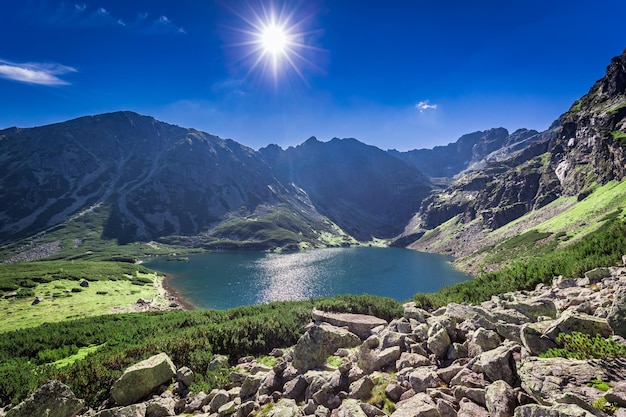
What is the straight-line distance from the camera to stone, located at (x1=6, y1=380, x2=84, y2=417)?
11.2 metres

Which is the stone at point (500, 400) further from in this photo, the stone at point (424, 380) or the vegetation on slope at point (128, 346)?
A: the vegetation on slope at point (128, 346)

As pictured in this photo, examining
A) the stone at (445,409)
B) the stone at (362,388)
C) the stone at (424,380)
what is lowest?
the stone at (362,388)

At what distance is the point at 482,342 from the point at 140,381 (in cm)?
1483

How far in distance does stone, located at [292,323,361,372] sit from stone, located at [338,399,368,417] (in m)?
4.48

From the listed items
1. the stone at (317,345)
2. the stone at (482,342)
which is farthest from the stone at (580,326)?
the stone at (317,345)

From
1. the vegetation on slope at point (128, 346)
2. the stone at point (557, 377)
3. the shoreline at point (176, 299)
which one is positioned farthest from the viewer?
the shoreline at point (176, 299)

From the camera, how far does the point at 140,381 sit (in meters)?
13.3

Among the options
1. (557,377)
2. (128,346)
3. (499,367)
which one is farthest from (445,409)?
(128,346)

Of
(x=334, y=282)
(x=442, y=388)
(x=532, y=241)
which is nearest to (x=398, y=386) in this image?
(x=442, y=388)

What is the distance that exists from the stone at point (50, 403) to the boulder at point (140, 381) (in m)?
1.48

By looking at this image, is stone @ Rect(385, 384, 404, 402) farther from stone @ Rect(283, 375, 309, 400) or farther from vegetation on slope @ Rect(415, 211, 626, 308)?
vegetation on slope @ Rect(415, 211, 626, 308)

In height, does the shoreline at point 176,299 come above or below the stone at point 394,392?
below

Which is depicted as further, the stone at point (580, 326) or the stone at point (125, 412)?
the stone at point (125, 412)

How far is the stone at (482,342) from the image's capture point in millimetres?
10602
